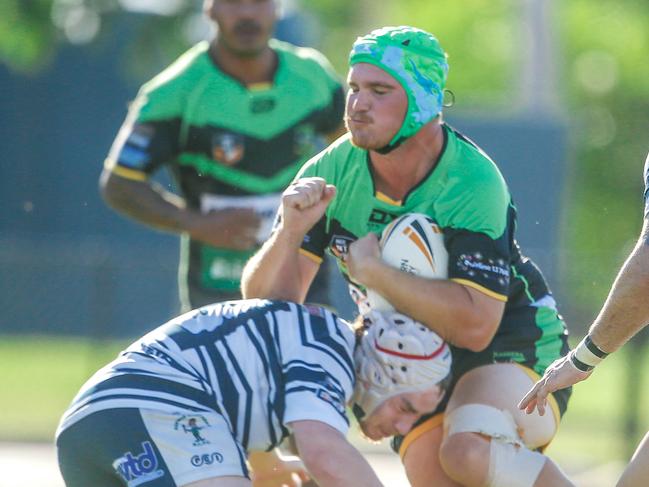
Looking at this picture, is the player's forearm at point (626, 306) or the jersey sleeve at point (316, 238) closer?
the player's forearm at point (626, 306)

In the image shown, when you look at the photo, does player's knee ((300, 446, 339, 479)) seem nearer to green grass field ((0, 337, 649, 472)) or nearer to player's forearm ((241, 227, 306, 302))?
player's forearm ((241, 227, 306, 302))

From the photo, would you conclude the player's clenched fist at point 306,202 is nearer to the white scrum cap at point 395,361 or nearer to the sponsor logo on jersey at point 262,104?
the white scrum cap at point 395,361

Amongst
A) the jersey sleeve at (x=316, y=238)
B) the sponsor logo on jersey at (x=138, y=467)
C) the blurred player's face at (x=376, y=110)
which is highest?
the blurred player's face at (x=376, y=110)

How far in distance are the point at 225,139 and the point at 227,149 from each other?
5cm

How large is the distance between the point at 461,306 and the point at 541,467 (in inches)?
24.6

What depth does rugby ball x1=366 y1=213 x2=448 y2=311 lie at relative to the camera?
5062 millimetres

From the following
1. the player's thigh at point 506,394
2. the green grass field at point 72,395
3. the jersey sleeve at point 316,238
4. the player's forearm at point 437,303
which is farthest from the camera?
the green grass field at point 72,395

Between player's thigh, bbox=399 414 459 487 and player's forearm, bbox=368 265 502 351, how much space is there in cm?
48

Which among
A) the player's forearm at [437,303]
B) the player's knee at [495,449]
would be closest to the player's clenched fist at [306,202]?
the player's forearm at [437,303]

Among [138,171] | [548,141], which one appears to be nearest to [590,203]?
[548,141]

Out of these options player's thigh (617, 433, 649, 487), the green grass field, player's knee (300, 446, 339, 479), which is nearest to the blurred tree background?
the green grass field

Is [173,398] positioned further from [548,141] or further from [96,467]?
[548,141]

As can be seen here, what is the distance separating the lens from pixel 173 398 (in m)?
4.66

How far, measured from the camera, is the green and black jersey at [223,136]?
23.2 ft
